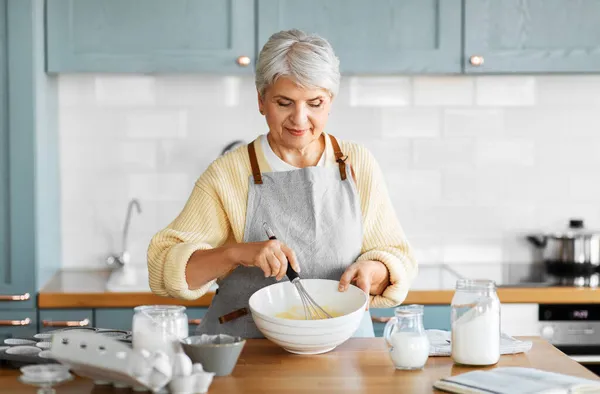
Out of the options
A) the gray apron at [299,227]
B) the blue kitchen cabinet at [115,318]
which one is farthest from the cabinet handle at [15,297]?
the gray apron at [299,227]

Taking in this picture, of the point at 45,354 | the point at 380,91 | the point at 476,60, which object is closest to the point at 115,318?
the point at 45,354

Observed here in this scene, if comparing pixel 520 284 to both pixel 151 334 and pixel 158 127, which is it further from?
pixel 151 334

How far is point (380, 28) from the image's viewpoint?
137 inches

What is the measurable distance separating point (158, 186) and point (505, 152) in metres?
1.56

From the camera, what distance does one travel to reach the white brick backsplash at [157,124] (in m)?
3.80

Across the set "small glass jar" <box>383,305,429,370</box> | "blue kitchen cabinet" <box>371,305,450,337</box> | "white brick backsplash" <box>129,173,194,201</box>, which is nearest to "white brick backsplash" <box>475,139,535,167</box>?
"blue kitchen cabinet" <box>371,305,450,337</box>

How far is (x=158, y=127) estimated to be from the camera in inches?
150

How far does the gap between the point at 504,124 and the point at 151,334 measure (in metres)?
2.54

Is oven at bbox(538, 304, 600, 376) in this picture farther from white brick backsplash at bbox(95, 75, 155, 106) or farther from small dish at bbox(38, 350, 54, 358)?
small dish at bbox(38, 350, 54, 358)

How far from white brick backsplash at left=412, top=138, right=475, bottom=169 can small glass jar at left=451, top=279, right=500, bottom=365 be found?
2031 mm

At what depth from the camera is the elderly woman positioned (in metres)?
2.16

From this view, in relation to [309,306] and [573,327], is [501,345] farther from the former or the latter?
[573,327]

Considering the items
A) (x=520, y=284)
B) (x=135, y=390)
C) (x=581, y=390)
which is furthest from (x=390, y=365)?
(x=520, y=284)

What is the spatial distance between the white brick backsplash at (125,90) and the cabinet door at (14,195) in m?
0.56
